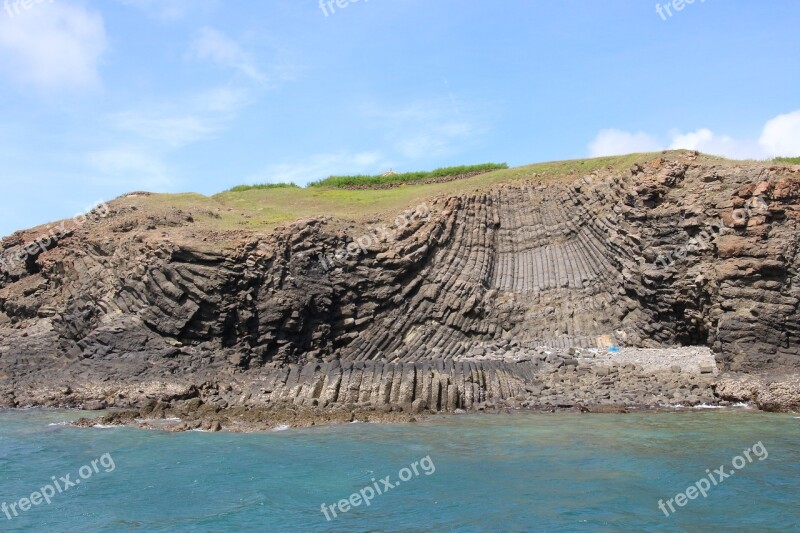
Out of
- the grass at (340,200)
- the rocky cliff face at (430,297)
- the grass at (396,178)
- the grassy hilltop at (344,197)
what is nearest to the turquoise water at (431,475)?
the rocky cliff face at (430,297)

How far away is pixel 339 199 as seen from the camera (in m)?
37.1

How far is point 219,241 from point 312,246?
371 cm

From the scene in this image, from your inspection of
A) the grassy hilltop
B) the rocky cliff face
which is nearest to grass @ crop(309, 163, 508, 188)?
the grassy hilltop

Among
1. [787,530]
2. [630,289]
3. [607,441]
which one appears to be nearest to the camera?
[787,530]

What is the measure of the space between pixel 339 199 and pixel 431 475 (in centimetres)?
2535

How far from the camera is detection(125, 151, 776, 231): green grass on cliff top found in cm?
3059

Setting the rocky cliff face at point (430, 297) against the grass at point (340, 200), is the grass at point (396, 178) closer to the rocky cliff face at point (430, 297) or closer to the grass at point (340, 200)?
the grass at point (340, 200)

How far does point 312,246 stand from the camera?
2744 cm

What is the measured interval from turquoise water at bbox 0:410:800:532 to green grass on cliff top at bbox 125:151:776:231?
1367cm

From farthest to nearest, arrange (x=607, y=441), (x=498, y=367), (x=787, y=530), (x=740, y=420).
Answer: (x=498, y=367), (x=740, y=420), (x=607, y=441), (x=787, y=530)

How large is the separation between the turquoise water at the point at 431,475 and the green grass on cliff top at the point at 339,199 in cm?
1367

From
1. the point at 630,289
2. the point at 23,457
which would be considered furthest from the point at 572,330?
the point at 23,457

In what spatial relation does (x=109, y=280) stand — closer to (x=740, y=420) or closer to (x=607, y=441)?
(x=607, y=441)

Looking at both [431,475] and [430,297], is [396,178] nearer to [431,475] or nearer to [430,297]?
[430,297]
